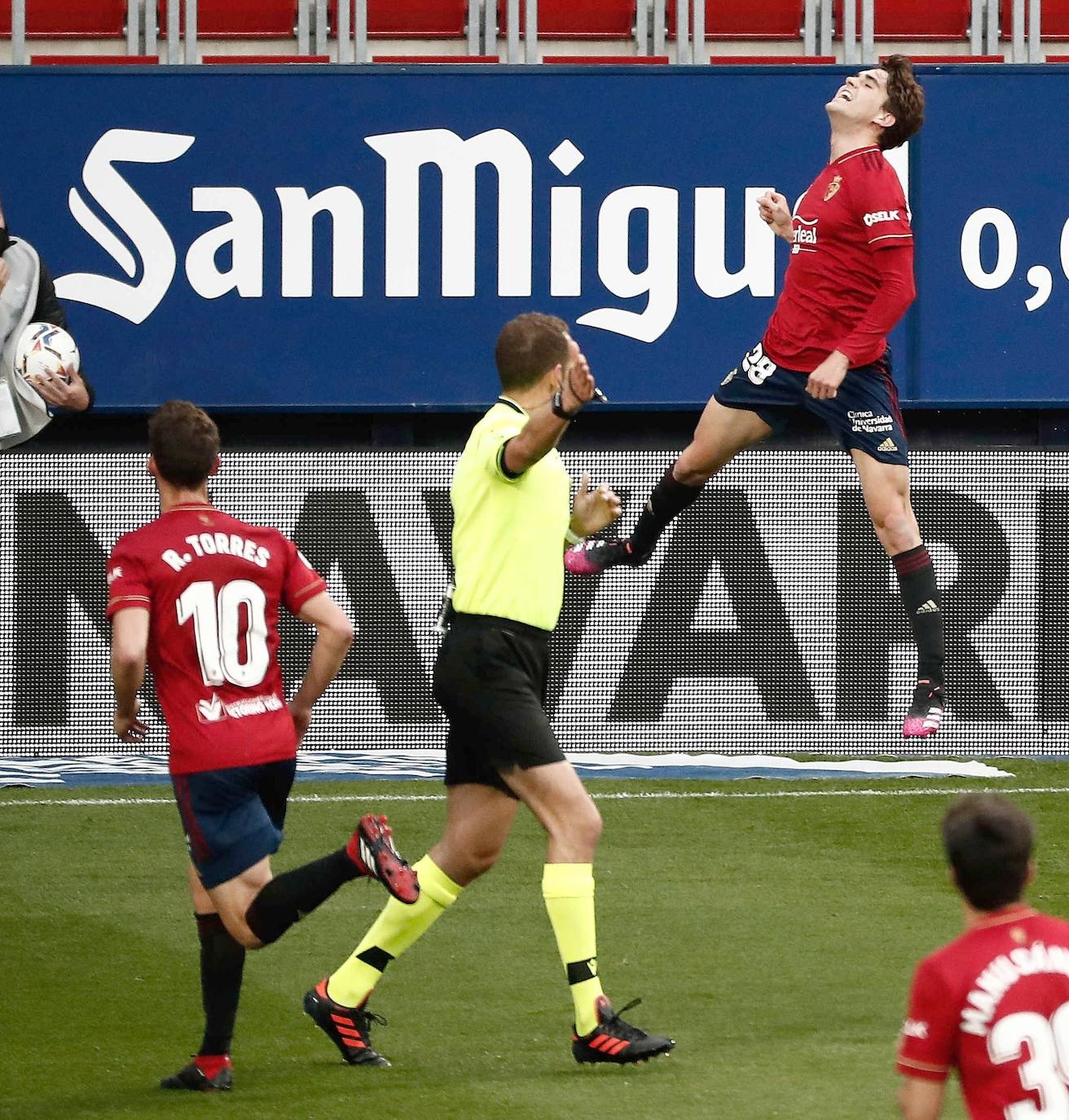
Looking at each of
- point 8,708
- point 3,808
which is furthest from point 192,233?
point 3,808

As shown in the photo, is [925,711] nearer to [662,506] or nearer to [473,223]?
[662,506]

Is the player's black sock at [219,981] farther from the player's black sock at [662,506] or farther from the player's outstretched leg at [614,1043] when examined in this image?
the player's black sock at [662,506]

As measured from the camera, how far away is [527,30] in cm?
1398

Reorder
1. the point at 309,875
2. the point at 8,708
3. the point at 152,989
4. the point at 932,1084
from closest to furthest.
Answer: the point at 932,1084 → the point at 309,875 → the point at 152,989 → the point at 8,708

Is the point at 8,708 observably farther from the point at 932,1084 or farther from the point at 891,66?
the point at 932,1084

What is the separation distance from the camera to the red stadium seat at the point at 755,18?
14984 mm

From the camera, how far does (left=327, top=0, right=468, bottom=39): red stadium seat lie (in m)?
14.7

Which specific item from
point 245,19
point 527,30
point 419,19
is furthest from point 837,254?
point 245,19

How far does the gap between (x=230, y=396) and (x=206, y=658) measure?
280 inches

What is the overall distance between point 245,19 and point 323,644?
33.5ft

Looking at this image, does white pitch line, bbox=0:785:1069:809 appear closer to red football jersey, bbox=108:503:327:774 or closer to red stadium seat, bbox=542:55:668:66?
red football jersey, bbox=108:503:327:774

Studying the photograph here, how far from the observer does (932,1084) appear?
126 inches

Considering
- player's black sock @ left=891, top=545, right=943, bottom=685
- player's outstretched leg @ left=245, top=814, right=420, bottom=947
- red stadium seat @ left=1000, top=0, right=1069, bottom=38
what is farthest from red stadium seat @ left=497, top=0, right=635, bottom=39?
player's outstretched leg @ left=245, top=814, right=420, bottom=947

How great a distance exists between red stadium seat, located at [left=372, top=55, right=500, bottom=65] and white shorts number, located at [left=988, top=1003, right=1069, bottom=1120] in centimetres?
1127
